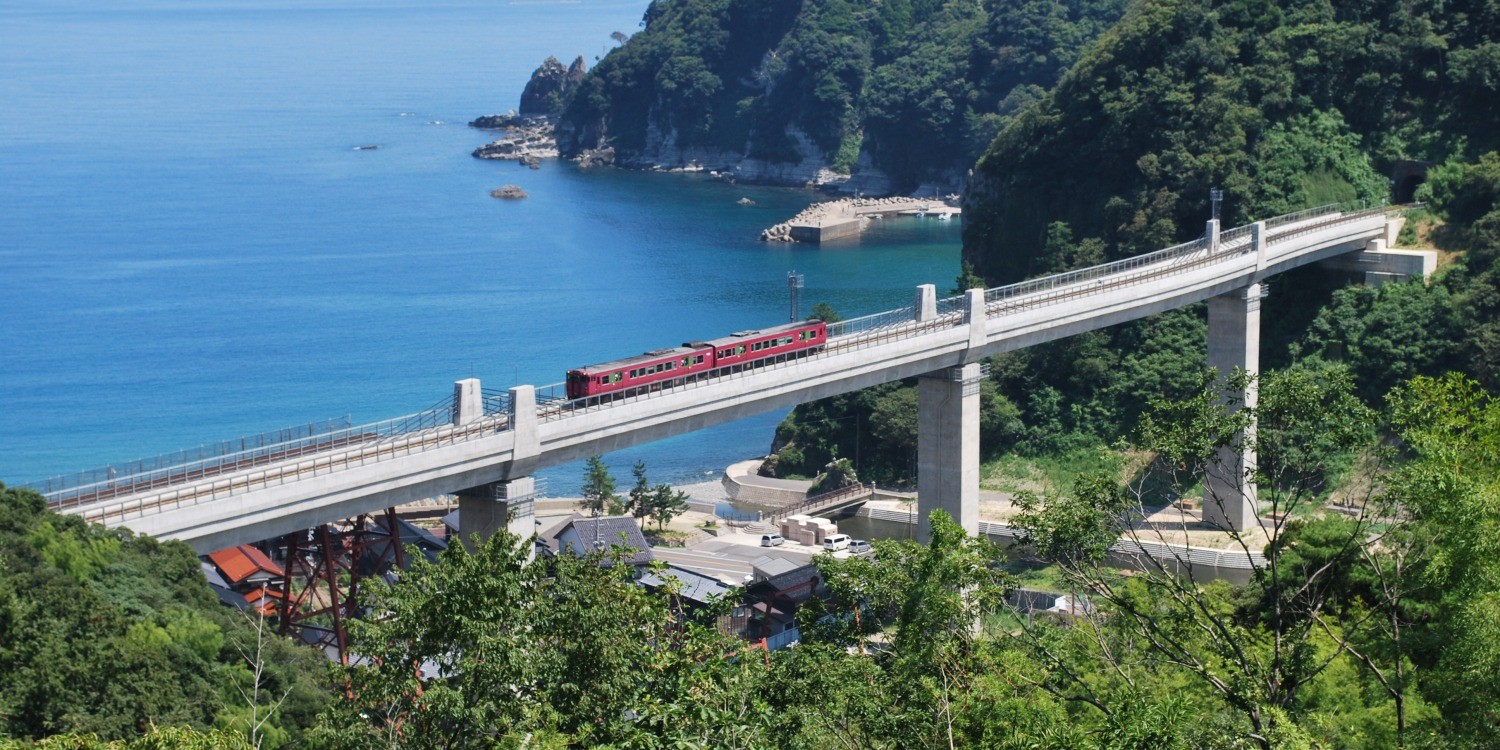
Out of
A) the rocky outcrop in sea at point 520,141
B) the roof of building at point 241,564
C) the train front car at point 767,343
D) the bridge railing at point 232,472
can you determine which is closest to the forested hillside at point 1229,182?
the train front car at point 767,343

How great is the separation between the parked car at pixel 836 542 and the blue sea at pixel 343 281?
15975 mm

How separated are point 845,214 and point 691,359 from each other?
92.1 metres

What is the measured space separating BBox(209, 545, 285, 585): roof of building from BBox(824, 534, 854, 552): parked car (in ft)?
62.4

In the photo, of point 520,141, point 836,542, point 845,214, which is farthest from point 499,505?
point 520,141

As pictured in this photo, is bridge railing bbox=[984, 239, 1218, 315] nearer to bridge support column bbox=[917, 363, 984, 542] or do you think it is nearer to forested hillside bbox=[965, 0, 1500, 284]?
bridge support column bbox=[917, 363, 984, 542]

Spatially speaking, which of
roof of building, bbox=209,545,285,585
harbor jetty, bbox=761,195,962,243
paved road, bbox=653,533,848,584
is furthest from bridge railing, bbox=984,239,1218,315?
harbor jetty, bbox=761,195,962,243

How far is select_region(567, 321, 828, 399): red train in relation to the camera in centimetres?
4078

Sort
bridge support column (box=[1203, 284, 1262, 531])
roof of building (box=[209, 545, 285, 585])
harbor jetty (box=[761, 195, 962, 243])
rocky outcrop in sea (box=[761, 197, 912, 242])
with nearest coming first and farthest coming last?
roof of building (box=[209, 545, 285, 585]) < bridge support column (box=[1203, 284, 1262, 531]) < harbor jetty (box=[761, 195, 962, 243]) < rocky outcrop in sea (box=[761, 197, 912, 242])

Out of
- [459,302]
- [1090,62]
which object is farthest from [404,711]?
[459,302]

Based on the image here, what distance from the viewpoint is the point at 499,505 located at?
39.0 m

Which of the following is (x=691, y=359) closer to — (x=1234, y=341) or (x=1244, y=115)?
(x=1234, y=341)

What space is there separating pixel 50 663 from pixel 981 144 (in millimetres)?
121988

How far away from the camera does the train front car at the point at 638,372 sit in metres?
40.6

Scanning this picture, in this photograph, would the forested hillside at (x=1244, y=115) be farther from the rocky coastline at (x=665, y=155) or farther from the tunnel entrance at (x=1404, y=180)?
the rocky coastline at (x=665, y=155)
